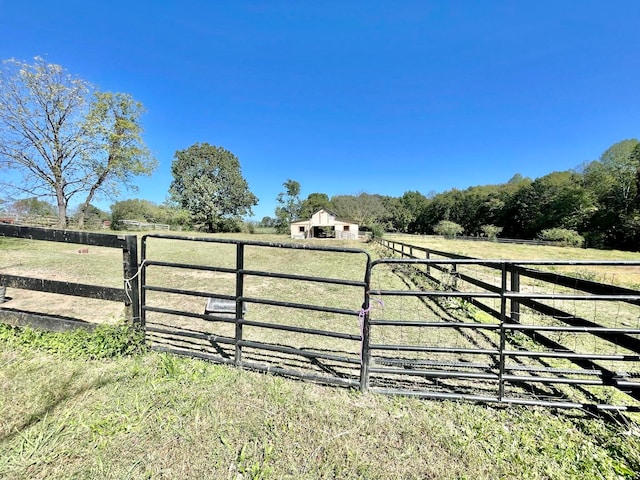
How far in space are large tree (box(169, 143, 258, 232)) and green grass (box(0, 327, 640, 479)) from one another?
42565mm

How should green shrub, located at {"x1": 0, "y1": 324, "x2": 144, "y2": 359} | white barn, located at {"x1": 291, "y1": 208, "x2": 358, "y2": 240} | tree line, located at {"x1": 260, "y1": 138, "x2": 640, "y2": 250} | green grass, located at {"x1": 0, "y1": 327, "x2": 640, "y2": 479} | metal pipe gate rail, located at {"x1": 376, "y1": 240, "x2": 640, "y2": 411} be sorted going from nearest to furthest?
green grass, located at {"x1": 0, "y1": 327, "x2": 640, "y2": 479}, metal pipe gate rail, located at {"x1": 376, "y1": 240, "x2": 640, "y2": 411}, green shrub, located at {"x1": 0, "y1": 324, "x2": 144, "y2": 359}, tree line, located at {"x1": 260, "y1": 138, "x2": 640, "y2": 250}, white barn, located at {"x1": 291, "y1": 208, "x2": 358, "y2": 240}

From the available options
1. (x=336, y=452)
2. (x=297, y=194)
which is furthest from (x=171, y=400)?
(x=297, y=194)

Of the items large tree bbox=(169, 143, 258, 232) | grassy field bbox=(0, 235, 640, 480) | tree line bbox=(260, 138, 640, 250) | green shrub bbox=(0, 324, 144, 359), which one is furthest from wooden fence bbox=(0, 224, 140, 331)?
large tree bbox=(169, 143, 258, 232)

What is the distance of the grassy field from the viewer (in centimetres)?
176

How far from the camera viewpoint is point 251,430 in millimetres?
2072

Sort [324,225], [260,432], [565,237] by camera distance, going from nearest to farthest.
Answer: [260,432], [565,237], [324,225]

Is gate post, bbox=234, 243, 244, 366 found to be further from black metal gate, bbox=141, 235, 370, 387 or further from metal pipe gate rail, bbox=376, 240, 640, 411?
metal pipe gate rail, bbox=376, 240, 640, 411

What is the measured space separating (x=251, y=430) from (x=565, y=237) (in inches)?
1944

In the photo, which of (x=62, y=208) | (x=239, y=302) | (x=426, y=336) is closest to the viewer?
(x=239, y=302)

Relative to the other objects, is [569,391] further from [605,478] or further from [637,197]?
[637,197]

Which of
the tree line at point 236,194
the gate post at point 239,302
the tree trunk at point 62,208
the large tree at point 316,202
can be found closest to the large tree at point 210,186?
the tree line at point 236,194

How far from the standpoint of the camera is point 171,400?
7.70 ft

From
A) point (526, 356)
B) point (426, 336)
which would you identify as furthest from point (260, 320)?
point (526, 356)

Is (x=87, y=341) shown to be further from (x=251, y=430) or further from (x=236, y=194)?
(x=236, y=194)
